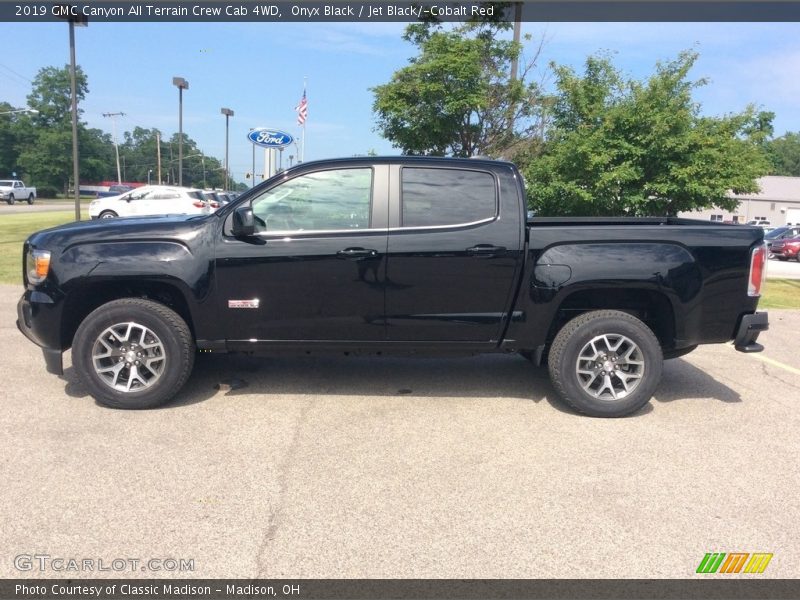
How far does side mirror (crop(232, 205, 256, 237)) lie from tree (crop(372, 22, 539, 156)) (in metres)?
10.2

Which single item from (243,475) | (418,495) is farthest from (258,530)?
(418,495)

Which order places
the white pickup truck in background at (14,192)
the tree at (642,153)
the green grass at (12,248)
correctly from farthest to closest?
the white pickup truck in background at (14,192), the tree at (642,153), the green grass at (12,248)

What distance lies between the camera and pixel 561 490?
142 inches

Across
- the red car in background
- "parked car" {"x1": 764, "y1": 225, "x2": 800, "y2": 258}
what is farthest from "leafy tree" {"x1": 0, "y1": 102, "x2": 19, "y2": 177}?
the red car in background

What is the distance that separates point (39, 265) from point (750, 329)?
538 centimetres

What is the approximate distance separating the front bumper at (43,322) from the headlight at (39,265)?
11 cm

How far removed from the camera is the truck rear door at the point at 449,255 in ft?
15.4

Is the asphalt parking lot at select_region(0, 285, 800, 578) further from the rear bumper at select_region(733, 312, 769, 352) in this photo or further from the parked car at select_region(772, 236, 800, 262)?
the parked car at select_region(772, 236, 800, 262)

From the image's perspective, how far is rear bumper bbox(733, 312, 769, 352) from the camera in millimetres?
4723

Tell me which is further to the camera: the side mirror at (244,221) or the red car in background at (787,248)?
the red car in background at (787,248)

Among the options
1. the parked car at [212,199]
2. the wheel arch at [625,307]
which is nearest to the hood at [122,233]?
the wheel arch at [625,307]

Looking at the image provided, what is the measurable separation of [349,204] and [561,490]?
2541mm

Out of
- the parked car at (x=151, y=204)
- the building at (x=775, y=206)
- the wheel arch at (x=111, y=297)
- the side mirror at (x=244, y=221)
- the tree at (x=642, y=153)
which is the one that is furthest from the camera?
the building at (x=775, y=206)

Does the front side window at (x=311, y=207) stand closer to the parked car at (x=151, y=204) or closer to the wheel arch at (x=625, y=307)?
the wheel arch at (x=625, y=307)
